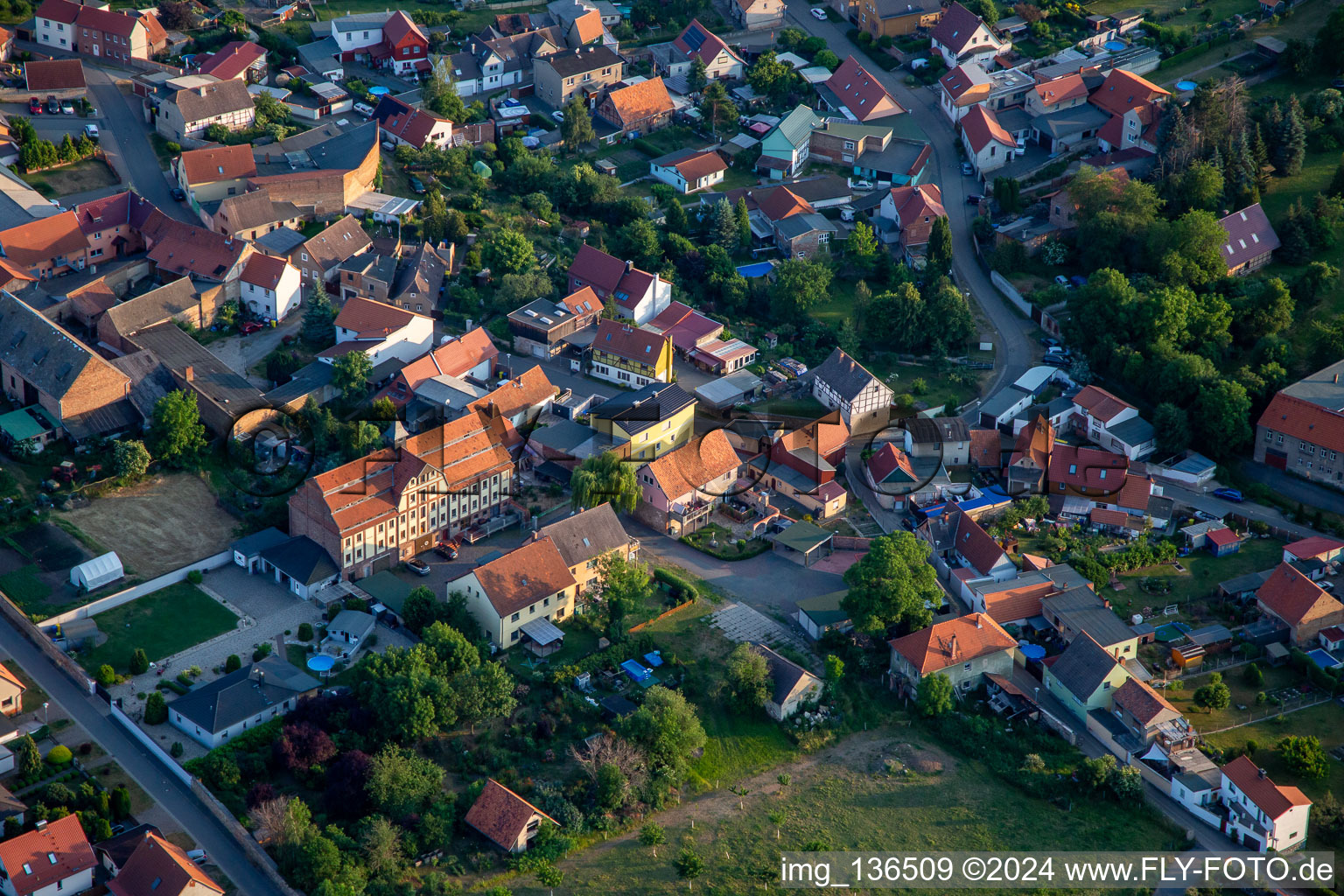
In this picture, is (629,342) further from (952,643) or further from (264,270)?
(952,643)

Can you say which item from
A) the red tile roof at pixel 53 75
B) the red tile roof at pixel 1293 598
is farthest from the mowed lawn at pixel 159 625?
the red tile roof at pixel 53 75

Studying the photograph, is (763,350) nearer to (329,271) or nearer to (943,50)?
(329,271)

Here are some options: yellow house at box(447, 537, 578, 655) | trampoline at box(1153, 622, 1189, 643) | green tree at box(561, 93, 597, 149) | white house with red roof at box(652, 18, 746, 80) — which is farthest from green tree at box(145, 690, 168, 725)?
white house with red roof at box(652, 18, 746, 80)

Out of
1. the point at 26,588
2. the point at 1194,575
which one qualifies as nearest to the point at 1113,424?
the point at 1194,575

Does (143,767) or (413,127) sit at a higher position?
(413,127)

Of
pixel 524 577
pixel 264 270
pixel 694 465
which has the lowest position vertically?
pixel 694 465

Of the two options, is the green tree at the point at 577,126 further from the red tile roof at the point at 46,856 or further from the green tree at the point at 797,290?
the red tile roof at the point at 46,856

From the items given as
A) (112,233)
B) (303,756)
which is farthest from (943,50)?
(303,756)
